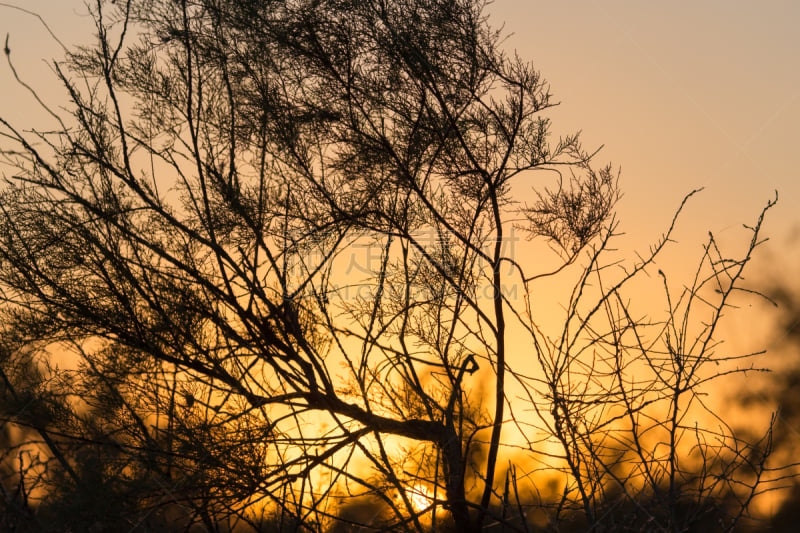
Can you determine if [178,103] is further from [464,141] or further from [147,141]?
[464,141]

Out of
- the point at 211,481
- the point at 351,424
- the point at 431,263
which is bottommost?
the point at 211,481

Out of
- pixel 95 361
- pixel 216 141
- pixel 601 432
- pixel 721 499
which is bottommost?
pixel 721 499

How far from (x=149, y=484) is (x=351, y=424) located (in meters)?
1.24

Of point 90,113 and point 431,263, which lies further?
point 431,263

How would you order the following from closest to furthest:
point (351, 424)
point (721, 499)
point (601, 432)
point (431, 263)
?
1. point (721, 499)
2. point (601, 432)
3. point (351, 424)
4. point (431, 263)

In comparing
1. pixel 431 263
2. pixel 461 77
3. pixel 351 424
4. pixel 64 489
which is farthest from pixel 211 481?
pixel 461 77

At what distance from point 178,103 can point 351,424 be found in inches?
79.4

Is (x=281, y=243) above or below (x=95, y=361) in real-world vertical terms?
above

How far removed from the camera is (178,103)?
4.37m

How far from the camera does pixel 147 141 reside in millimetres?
4379

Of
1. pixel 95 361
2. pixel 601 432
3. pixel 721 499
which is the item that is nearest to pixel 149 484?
pixel 95 361

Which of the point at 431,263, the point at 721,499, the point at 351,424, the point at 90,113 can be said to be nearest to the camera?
the point at 721,499

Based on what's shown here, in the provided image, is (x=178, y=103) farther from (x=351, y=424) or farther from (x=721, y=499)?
(x=721, y=499)

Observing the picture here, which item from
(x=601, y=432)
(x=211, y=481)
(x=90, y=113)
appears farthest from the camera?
(x=90, y=113)
